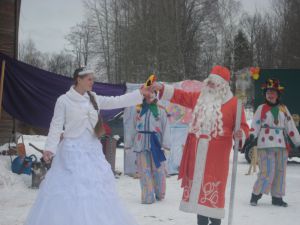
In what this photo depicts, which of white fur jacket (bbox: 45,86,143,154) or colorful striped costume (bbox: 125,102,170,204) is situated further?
colorful striped costume (bbox: 125,102,170,204)

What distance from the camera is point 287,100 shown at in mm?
13594

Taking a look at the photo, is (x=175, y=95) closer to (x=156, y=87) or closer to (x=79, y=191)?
(x=156, y=87)

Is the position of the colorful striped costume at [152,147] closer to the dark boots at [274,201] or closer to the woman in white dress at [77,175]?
the dark boots at [274,201]

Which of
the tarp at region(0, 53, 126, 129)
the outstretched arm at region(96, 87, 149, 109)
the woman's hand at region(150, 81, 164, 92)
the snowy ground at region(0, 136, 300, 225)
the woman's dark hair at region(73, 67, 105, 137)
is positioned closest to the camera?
the woman's dark hair at region(73, 67, 105, 137)

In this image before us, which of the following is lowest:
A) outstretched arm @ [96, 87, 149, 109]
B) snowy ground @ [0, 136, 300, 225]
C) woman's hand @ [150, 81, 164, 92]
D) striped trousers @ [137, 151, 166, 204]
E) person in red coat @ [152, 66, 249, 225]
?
snowy ground @ [0, 136, 300, 225]

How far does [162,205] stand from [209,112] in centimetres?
283

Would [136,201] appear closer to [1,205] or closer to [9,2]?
[1,205]

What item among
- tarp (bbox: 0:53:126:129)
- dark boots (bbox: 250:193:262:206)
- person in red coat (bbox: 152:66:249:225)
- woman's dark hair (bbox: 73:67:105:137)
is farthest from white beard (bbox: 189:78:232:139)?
tarp (bbox: 0:53:126:129)

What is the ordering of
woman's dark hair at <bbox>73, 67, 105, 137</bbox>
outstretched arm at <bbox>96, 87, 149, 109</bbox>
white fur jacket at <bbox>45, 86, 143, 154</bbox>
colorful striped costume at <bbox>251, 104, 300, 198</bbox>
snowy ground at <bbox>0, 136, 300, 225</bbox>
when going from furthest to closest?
colorful striped costume at <bbox>251, 104, 300, 198</bbox> < snowy ground at <bbox>0, 136, 300, 225</bbox> < outstretched arm at <bbox>96, 87, 149, 109</bbox> < woman's dark hair at <bbox>73, 67, 105, 137</bbox> < white fur jacket at <bbox>45, 86, 143, 154</bbox>

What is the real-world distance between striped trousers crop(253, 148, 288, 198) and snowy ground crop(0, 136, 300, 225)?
0.89 ft

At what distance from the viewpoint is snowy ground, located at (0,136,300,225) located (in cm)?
645

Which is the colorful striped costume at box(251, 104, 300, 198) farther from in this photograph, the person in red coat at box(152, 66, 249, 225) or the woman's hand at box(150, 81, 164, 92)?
the woman's hand at box(150, 81, 164, 92)

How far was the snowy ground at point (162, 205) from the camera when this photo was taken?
6.45 meters

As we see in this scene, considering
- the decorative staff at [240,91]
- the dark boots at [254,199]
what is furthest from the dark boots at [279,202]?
the decorative staff at [240,91]
